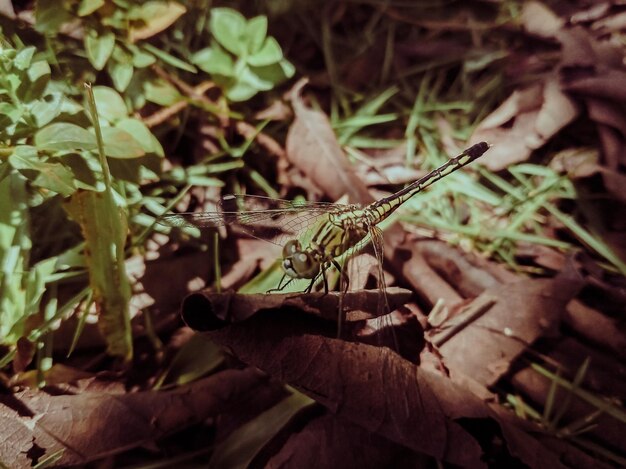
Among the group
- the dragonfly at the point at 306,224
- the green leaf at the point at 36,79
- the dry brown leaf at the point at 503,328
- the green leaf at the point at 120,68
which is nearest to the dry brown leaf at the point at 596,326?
the dry brown leaf at the point at 503,328

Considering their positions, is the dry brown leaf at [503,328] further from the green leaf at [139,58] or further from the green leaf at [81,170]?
the green leaf at [139,58]

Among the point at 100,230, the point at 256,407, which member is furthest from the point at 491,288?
the point at 100,230

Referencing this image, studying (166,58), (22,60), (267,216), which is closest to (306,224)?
(267,216)

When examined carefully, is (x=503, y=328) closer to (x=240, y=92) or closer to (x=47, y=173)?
(x=240, y=92)

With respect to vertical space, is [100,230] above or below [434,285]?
above

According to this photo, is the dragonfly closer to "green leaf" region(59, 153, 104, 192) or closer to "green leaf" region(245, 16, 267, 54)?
"green leaf" region(59, 153, 104, 192)

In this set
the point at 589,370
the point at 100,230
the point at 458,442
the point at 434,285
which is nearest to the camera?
the point at 458,442

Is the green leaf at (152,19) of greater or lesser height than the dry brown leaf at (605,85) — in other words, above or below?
above

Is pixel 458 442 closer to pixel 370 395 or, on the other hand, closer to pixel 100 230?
pixel 370 395
